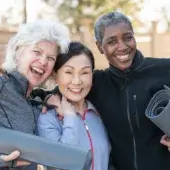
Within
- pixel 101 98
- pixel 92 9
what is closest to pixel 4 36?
pixel 92 9

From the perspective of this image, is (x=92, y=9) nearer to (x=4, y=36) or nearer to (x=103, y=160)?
(x=4, y=36)

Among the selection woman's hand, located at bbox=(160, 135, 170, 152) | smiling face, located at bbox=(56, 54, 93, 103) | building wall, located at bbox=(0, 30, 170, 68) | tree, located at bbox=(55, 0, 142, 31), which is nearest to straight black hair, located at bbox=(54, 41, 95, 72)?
smiling face, located at bbox=(56, 54, 93, 103)

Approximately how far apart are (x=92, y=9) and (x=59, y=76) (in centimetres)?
1801

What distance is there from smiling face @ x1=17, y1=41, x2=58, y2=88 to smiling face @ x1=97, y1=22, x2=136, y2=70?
41cm

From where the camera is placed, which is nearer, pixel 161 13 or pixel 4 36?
pixel 4 36

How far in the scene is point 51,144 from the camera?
1.95m

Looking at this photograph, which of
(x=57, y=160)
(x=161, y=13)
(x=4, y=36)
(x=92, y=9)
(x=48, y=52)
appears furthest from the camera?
(x=161, y=13)

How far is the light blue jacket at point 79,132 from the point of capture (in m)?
2.28

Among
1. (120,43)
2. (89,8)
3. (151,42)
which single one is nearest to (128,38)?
(120,43)

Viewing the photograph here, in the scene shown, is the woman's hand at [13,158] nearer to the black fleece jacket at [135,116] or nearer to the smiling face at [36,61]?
the smiling face at [36,61]

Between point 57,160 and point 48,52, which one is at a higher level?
point 48,52

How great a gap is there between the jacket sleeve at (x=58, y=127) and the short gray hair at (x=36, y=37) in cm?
32

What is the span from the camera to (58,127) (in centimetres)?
234

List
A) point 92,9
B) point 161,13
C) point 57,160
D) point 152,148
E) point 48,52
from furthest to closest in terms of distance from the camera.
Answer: point 161,13 → point 92,9 → point 152,148 → point 48,52 → point 57,160
